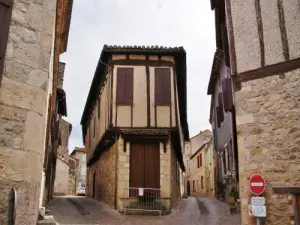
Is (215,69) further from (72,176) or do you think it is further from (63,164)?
(72,176)

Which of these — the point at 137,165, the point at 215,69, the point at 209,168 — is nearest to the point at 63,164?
the point at 209,168

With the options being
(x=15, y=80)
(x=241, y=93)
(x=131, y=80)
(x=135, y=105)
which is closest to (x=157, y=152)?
(x=135, y=105)

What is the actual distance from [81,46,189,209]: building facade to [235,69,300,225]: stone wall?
688 cm

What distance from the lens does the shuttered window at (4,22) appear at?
10.3 ft

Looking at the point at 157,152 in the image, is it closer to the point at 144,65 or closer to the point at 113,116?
the point at 113,116

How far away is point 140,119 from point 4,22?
34.6ft

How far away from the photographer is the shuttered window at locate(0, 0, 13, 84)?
3.13m

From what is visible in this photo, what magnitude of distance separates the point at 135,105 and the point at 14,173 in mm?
10808

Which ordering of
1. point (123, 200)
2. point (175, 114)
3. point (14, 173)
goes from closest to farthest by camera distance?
point (14, 173)
point (123, 200)
point (175, 114)

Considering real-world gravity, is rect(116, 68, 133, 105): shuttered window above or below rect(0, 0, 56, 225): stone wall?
above

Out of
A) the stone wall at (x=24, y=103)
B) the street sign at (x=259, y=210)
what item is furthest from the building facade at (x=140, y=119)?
the stone wall at (x=24, y=103)

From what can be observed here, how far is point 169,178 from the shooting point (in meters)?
13.3

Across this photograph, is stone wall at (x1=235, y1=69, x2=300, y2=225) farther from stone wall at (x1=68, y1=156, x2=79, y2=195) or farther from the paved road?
stone wall at (x1=68, y1=156, x2=79, y2=195)

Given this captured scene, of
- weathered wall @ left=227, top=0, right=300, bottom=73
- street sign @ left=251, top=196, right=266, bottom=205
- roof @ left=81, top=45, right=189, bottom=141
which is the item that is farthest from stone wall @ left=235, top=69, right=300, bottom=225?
roof @ left=81, top=45, right=189, bottom=141
